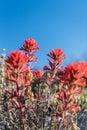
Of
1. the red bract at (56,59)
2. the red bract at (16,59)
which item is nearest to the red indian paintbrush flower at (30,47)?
the red bract at (56,59)

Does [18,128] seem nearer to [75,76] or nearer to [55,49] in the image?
[55,49]

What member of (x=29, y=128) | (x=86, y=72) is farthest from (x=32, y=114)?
(x=86, y=72)

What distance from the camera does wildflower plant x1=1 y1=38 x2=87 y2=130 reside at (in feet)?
11.4

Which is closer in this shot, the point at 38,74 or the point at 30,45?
the point at 38,74

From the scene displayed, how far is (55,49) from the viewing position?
4.24 meters

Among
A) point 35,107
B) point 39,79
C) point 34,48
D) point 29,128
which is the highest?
point 34,48

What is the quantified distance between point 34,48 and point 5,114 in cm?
95

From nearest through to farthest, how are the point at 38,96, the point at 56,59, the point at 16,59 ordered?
the point at 16,59 < the point at 56,59 < the point at 38,96

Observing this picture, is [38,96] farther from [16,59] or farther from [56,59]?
[16,59]

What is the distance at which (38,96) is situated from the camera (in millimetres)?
4629

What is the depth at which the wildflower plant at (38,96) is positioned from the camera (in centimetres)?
348

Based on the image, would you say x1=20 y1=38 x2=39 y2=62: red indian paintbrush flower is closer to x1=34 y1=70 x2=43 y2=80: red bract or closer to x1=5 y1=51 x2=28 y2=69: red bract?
x1=34 y1=70 x2=43 y2=80: red bract

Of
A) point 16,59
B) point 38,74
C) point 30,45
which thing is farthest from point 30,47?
point 16,59

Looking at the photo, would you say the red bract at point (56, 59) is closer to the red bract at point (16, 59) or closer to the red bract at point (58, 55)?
the red bract at point (58, 55)
